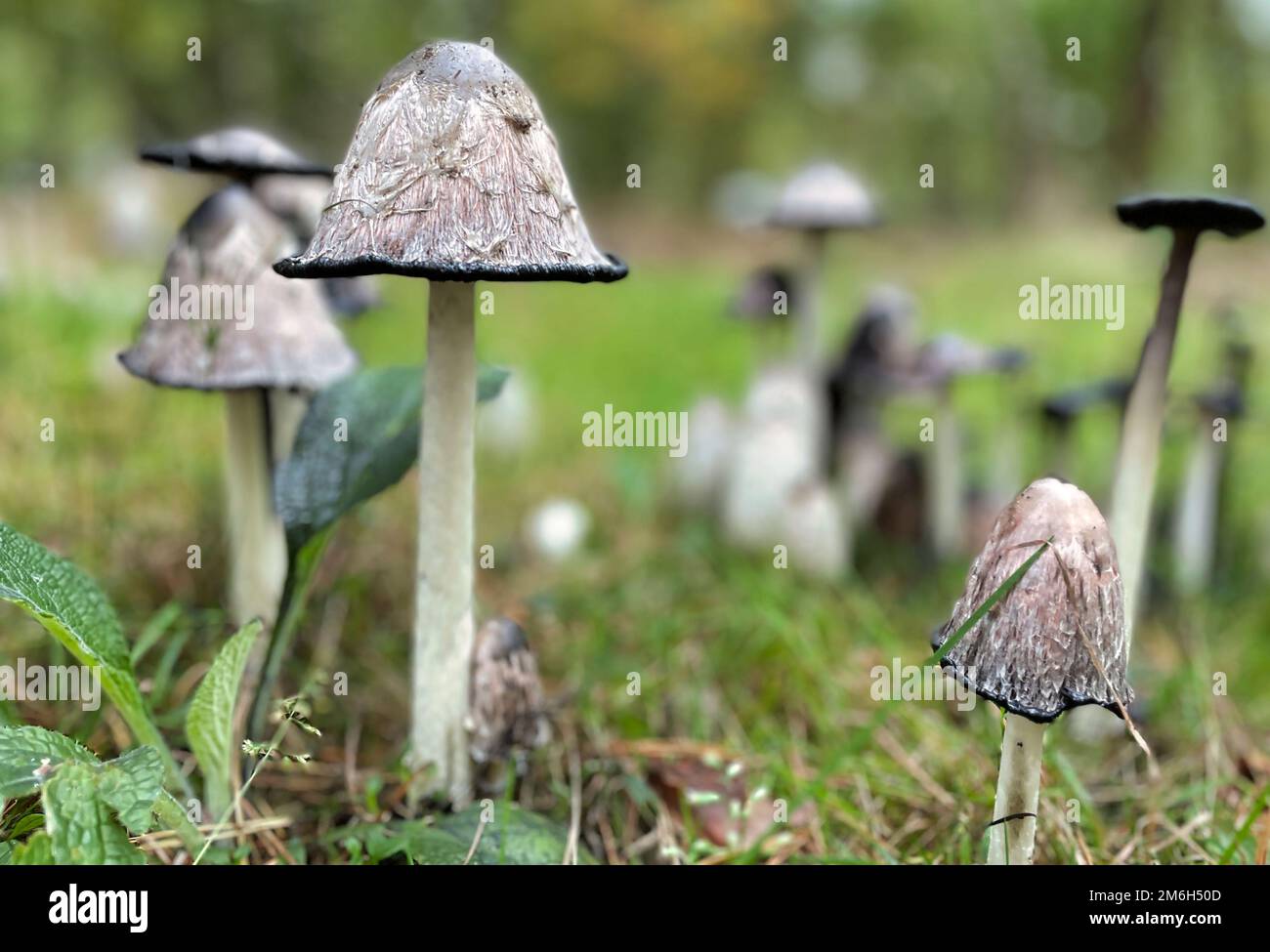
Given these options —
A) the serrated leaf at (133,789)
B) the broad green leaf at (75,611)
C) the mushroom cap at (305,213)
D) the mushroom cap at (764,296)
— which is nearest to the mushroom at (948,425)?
the mushroom cap at (764,296)

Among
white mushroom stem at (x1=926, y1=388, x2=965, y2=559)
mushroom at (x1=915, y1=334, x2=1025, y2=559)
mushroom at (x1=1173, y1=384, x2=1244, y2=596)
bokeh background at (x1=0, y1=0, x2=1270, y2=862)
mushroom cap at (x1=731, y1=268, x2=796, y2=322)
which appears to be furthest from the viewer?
mushroom cap at (x1=731, y1=268, x2=796, y2=322)

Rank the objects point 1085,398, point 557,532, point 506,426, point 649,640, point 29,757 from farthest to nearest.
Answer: point 506,426, point 557,532, point 1085,398, point 649,640, point 29,757

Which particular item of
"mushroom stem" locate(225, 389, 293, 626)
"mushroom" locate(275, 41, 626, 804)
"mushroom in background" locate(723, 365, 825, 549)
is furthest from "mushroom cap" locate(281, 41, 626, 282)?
"mushroom in background" locate(723, 365, 825, 549)

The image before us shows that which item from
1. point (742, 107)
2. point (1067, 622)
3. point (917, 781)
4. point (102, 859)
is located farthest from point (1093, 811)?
point (742, 107)

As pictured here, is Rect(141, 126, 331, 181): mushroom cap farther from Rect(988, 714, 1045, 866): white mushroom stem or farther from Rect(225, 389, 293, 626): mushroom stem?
Rect(988, 714, 1045, 866): white mushroom stem

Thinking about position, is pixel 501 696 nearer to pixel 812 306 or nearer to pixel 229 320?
pixel 229 320

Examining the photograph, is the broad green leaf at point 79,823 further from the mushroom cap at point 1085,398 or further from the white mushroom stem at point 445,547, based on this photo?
the mushroom cap at point 1085,398

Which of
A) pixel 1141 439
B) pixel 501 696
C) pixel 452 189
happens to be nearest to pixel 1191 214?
pixel 1141 439
